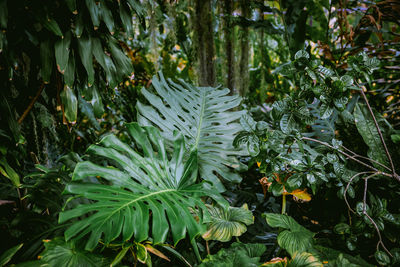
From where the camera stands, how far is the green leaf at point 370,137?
1.06 metres

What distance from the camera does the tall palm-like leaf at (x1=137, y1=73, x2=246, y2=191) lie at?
1.06 metres

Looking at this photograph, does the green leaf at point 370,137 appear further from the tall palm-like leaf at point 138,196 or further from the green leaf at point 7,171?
the green leaf at point 7,171

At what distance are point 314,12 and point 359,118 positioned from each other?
1.25m

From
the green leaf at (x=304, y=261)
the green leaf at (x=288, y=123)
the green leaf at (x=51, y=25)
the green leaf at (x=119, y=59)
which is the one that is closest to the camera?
the green leaf at (x=304, y=261)

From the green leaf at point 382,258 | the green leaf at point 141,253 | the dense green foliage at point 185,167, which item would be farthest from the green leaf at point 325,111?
the green leaf at point 141,253

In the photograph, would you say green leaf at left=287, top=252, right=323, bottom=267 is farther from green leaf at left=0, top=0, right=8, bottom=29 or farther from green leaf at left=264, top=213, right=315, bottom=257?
green leaf at left=0, top=0, right=8, bottom=29

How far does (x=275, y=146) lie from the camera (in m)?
0.82

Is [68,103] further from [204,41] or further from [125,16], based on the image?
[204,41]

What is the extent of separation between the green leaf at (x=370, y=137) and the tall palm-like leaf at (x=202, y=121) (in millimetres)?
525

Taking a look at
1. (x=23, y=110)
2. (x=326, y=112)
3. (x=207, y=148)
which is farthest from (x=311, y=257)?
(x=23, y=110)

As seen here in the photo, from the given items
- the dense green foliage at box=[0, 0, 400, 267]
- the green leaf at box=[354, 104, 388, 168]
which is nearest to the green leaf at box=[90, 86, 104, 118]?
the dense green foliage at box=[0, 0, 400, 267]

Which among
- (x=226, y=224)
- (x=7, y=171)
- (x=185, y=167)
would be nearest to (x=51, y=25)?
(x=7, y=171)

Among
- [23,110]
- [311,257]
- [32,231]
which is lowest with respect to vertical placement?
[311,257]

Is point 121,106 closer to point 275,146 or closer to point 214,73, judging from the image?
point 214,73
